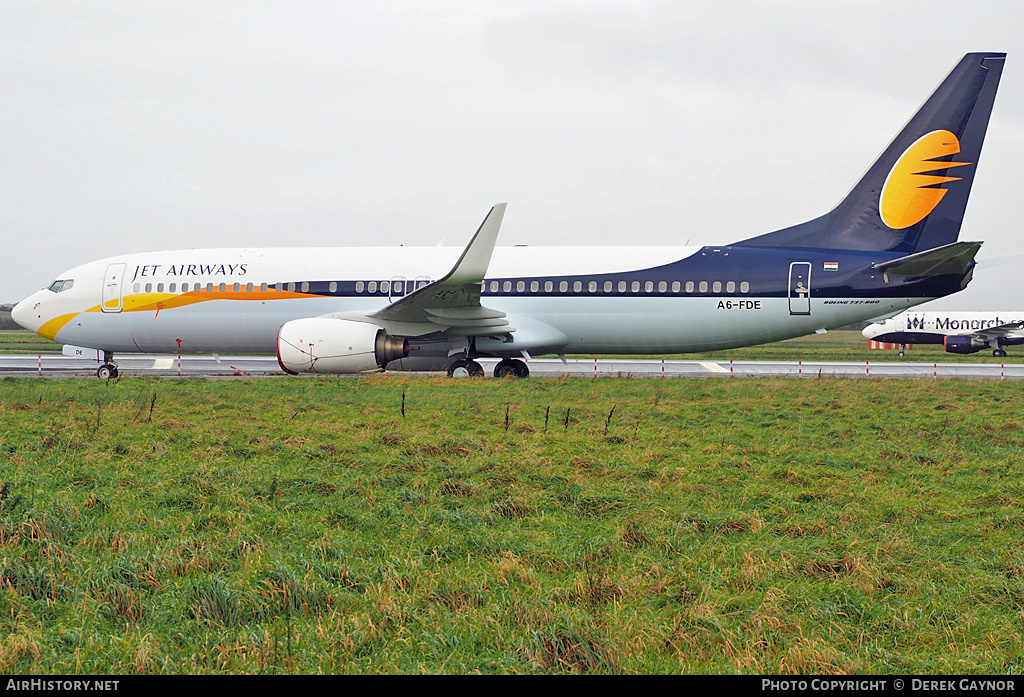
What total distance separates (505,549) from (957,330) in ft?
184

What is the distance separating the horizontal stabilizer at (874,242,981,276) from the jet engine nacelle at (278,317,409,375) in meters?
12.9

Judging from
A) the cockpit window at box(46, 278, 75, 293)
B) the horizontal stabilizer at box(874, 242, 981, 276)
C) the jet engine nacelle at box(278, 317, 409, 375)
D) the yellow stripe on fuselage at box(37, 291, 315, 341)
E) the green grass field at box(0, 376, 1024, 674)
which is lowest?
the green grass field at box(0, 376, 1024, 674)

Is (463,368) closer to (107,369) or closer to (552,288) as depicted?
(552,288)

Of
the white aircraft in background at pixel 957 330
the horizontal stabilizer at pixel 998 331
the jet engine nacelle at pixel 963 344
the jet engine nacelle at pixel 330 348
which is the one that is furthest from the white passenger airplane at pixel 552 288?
the horizontal stabilizer at pixel 998 331

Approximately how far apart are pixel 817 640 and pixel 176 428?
9848 mm

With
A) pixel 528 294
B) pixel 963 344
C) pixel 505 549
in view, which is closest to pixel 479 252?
pixel 528 294

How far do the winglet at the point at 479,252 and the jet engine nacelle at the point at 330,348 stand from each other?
269 cm

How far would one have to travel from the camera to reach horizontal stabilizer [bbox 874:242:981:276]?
18047 mm

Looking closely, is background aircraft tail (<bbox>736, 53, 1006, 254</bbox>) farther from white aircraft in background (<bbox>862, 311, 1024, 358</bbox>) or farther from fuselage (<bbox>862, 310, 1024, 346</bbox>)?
fuselage (<bbox>862, 310, 1024, 346</bbox>)

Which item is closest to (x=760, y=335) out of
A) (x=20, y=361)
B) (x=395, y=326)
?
(x=395, y=326)

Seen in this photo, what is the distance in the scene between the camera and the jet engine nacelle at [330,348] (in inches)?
763

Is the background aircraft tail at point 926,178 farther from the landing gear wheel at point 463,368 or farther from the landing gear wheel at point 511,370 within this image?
the landing gear wheel at point 463,368

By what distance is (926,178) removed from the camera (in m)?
19.9

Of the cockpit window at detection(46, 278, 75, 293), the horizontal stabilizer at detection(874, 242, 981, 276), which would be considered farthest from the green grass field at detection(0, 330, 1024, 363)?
the cockpit window at detection(46, 278, 75, 293)
